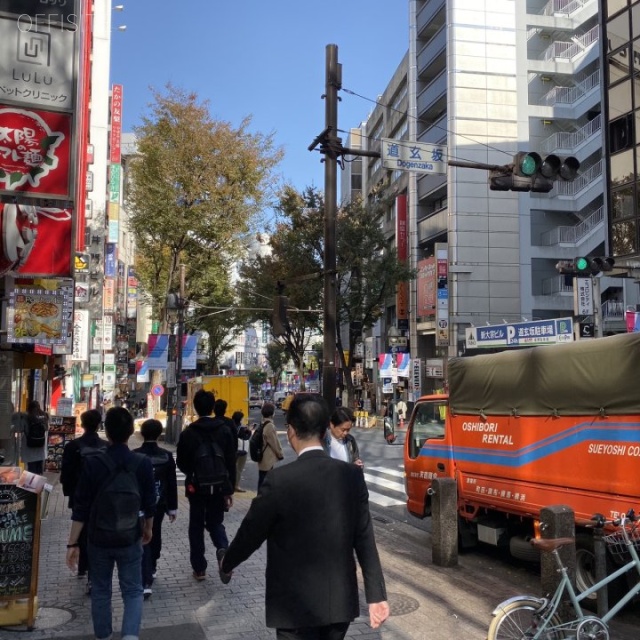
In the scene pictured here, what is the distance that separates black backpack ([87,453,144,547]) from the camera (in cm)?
457

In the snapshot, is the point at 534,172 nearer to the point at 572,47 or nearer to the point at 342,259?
the point at 342,259

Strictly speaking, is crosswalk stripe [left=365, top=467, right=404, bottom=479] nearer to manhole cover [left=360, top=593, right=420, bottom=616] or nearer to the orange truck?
the orange truck

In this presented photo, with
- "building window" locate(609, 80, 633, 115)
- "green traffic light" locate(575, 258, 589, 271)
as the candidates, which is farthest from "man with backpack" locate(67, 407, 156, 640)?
"building window" locate(609, 80, 633, 115)

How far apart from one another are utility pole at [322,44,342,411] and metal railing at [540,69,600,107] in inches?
1221

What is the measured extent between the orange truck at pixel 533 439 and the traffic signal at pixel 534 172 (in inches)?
99.0

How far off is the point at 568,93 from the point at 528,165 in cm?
3194

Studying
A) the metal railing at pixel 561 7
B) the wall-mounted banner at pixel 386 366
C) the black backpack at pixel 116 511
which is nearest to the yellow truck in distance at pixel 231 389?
the wall-mounted banner at pixel 386 366

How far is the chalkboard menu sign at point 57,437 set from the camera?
16.4 meters

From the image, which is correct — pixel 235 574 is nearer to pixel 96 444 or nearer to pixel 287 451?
pixel 96 444

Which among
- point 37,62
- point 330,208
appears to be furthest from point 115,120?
point 330,208

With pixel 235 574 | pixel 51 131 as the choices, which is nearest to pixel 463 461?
pixel 235 574

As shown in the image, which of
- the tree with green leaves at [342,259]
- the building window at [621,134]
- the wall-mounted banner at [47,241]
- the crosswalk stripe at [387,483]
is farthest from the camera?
the tree with green leaves at [342,259]

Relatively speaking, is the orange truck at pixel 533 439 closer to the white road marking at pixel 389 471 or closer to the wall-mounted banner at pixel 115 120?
the white road marking at pixel 389 471

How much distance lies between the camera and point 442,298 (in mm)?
35344
